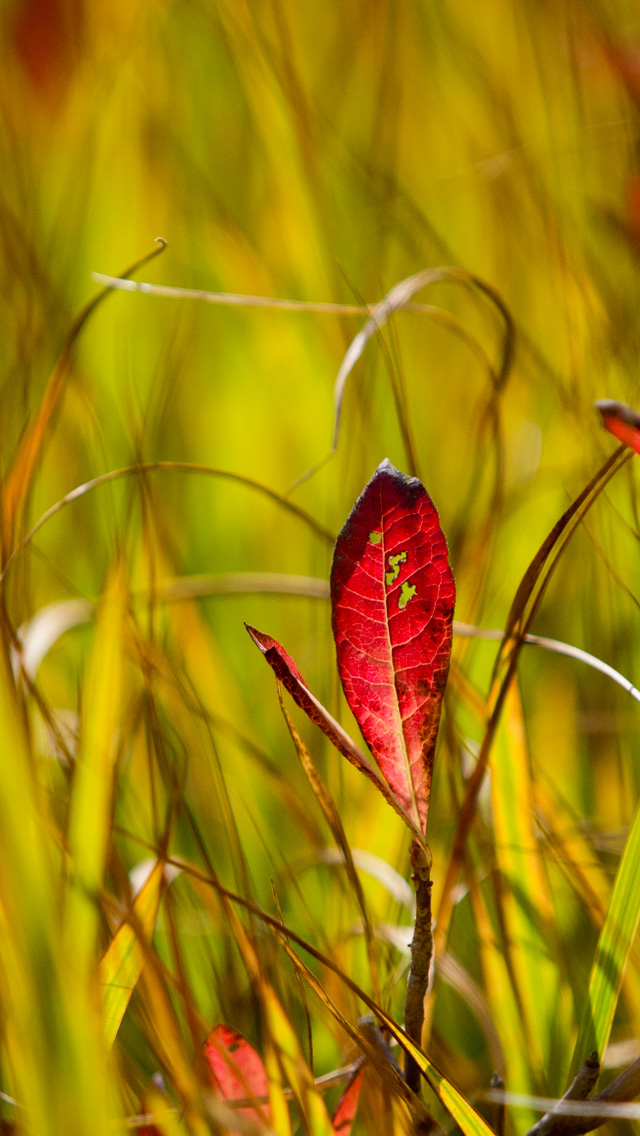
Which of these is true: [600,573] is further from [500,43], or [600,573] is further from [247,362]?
[500,43]

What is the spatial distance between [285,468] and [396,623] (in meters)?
0.54

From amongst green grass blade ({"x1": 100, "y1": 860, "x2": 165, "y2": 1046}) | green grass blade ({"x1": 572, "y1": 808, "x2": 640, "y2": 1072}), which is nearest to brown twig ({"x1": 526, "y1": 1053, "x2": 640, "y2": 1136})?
green grass blade ({"x1": 572, "y1": 808, "x2": 640, "y2": 1072})

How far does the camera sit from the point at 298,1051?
290 mm

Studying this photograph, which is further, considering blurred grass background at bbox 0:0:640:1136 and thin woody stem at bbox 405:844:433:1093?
blurred grass background at bbox 0:0:640:1136

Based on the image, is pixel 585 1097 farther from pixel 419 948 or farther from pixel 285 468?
pixel 285 468

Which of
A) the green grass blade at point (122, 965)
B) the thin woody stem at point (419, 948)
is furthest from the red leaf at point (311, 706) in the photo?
the green grass blade at point (122, 965)

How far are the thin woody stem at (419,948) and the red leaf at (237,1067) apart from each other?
0.06 metres

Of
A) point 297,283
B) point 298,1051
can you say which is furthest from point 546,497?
point 298,1051

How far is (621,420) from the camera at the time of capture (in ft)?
0.74

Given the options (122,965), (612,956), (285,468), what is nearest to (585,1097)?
(612,956)

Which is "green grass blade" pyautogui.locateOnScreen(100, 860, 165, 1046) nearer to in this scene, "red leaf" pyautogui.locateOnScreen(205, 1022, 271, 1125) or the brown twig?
"red leaf" pyautogui.locateOnScreen(205, 1022, 271, 1125)

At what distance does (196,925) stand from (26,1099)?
166 mm

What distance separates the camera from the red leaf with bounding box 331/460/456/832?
230mm

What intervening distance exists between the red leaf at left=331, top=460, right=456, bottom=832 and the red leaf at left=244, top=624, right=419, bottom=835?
0.06ft
